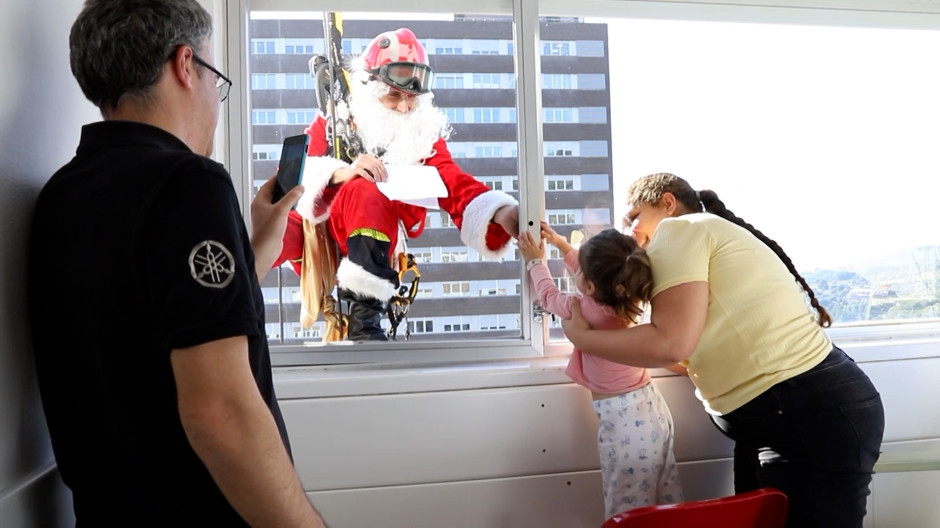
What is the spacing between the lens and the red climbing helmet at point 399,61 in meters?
2.05

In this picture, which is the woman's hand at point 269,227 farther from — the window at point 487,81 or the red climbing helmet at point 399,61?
the window at point 487,81

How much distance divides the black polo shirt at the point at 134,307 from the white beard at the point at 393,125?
4.04 ft

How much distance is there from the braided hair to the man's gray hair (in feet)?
4.24

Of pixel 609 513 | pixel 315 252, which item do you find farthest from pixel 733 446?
pixel 315 252

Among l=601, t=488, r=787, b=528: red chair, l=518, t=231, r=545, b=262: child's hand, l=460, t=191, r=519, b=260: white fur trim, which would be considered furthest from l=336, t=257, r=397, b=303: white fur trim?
l=601, t=488, r=787, b=528: red chair

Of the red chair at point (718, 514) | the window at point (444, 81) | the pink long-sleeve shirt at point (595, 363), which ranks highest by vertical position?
the window at point (444, 81)

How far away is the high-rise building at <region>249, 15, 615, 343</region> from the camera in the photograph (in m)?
2.08

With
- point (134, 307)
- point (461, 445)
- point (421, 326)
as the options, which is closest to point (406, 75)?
point (421, 326)

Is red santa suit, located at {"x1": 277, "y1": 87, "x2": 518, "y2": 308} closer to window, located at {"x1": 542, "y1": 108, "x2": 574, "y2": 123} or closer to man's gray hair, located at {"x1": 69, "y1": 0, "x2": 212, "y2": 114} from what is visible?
window, located at {"x1": 542, "y1": 108, "x2": 574, "y2": 123}

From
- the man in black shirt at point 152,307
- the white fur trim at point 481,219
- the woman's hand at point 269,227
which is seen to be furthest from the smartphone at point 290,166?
the white fur trim at point 481,219

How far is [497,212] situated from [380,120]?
1.33ft

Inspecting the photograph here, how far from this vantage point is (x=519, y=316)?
2.15 meters

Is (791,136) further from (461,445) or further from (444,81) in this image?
(461,445)

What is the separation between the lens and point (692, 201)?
193 centimetres
